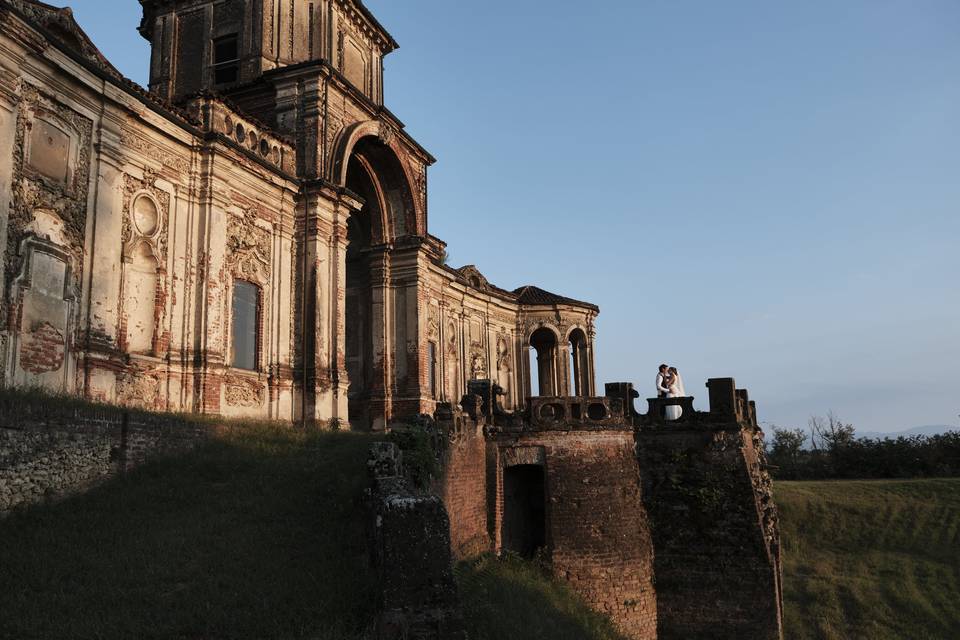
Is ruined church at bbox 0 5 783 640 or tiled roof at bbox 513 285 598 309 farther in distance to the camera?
tiled roof at bbox 513 285 598 309

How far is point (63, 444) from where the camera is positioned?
36.2 feet

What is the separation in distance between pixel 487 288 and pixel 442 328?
17.0 ft

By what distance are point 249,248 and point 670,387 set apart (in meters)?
11.6

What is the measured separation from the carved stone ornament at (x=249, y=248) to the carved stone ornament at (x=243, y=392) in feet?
8.98

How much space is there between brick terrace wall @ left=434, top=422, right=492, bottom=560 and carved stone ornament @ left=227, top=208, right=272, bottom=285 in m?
7.39

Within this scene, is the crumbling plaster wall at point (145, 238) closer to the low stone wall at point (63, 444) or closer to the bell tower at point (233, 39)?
the low stone wall at point (63, 444)

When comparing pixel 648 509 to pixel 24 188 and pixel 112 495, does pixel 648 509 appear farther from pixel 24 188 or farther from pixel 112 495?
pixel 24 188

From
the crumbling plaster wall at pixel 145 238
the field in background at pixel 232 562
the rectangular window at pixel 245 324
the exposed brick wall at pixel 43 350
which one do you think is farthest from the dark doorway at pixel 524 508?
the exposed brick wall at pixel 43 350

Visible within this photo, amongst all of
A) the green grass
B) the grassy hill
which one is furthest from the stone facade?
the green grass

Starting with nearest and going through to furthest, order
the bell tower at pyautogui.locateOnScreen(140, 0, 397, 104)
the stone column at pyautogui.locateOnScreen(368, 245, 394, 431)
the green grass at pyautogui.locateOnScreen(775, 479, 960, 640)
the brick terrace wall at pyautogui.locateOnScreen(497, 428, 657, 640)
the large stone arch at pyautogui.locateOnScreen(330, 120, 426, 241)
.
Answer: the brick terrace wall at pyautogui.locateOnScreen(497, 428, 657, 640), the green grass at pyautogui.locateOnScreen(775, 479, 960, 640), the bell tower at pyautogui.locateOnScreen(140, 0, 397, 104), the large stone arch at pyautogui.locateOnScreen(330, 120, 426, 241), the stone column at pyautogui.locateOnScreen(368, 245, 394, 431)

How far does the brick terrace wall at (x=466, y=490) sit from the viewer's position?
13.9 meters

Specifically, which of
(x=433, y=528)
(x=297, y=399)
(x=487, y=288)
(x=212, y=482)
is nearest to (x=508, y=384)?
(x=487, y=288)

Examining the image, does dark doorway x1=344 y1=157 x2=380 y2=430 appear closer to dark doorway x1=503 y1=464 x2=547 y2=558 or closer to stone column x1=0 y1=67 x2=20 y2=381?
dark doorway x1=503 y1=464 x2=547 y2=558

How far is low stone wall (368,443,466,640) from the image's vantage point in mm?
7129
